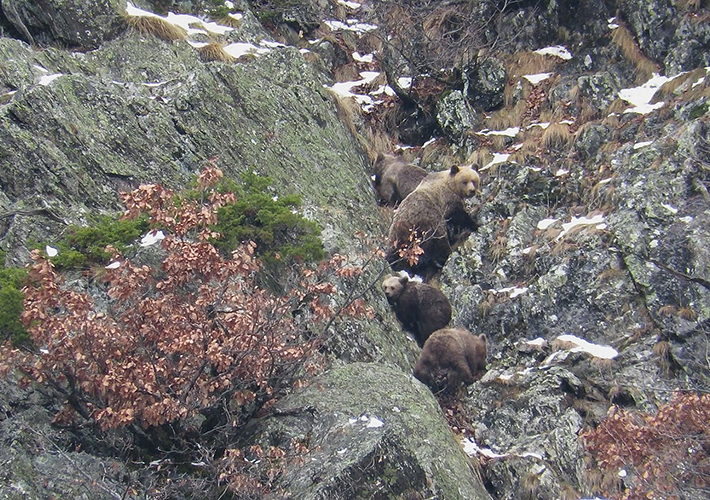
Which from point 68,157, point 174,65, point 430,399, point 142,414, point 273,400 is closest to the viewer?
point 142,414

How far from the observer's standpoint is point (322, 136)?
1361 centimetres

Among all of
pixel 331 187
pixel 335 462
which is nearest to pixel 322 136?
pixel 331 187

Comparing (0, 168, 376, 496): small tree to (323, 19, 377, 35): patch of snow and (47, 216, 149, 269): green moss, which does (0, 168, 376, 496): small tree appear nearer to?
(47, 216, 149, 269): green moss

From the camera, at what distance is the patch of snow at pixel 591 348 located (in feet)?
33.4

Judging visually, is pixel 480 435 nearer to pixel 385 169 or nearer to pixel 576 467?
pixel 576 467

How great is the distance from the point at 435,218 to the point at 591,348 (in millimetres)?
3982

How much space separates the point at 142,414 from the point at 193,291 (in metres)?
1.62

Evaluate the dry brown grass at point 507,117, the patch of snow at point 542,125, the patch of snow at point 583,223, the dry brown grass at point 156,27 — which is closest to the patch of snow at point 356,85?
the dry brown grass at point 507,117

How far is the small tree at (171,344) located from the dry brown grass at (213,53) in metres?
8.19

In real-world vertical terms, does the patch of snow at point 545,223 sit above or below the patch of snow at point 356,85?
below

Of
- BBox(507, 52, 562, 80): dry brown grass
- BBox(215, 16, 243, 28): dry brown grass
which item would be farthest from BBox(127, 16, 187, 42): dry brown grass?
BBox(507, 52, 562, 80): dry brown grass

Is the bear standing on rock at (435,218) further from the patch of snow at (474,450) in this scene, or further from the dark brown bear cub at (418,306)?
the patch of snow at (474,450)

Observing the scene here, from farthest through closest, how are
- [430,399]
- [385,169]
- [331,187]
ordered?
[385,169], [331,187], [430,399]

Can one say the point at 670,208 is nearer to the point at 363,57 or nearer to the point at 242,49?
the point at 242,49
